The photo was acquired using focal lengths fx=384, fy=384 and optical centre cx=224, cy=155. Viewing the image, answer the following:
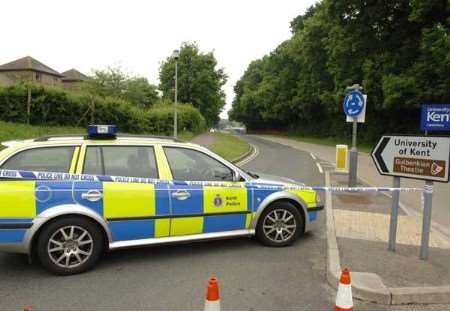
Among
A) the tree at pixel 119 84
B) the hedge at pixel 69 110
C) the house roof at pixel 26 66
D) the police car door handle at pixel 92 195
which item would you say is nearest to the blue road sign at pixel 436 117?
the police car door handle at pixel 92 195

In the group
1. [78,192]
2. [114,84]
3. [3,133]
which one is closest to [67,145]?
[78,192]

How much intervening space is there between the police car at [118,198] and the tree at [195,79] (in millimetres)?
43309

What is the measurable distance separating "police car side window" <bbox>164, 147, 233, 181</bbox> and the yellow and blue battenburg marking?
121mm

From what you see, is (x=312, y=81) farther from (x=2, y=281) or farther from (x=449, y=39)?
(x=2, y=281)

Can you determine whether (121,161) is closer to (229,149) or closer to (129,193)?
(129,193)

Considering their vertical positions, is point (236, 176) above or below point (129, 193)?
above

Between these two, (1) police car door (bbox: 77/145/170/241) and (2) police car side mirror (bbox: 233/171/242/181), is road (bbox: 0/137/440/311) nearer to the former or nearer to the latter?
(1) police car door (bbox: 77/145/170/241)

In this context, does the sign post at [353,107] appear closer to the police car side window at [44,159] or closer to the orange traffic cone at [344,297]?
the orange traffic cone at [344,297]

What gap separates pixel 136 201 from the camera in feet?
15.0

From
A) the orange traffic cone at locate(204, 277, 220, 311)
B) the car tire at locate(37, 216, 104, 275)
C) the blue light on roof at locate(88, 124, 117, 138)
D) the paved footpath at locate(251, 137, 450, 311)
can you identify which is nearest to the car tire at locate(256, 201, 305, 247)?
the paved footpath at locate(251, 137, 450, 311)

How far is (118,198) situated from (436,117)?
748 cm

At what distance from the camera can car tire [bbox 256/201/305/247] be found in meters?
5.38

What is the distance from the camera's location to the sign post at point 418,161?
182 inches

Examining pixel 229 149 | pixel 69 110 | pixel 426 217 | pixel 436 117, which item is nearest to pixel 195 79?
pixel 229 149
